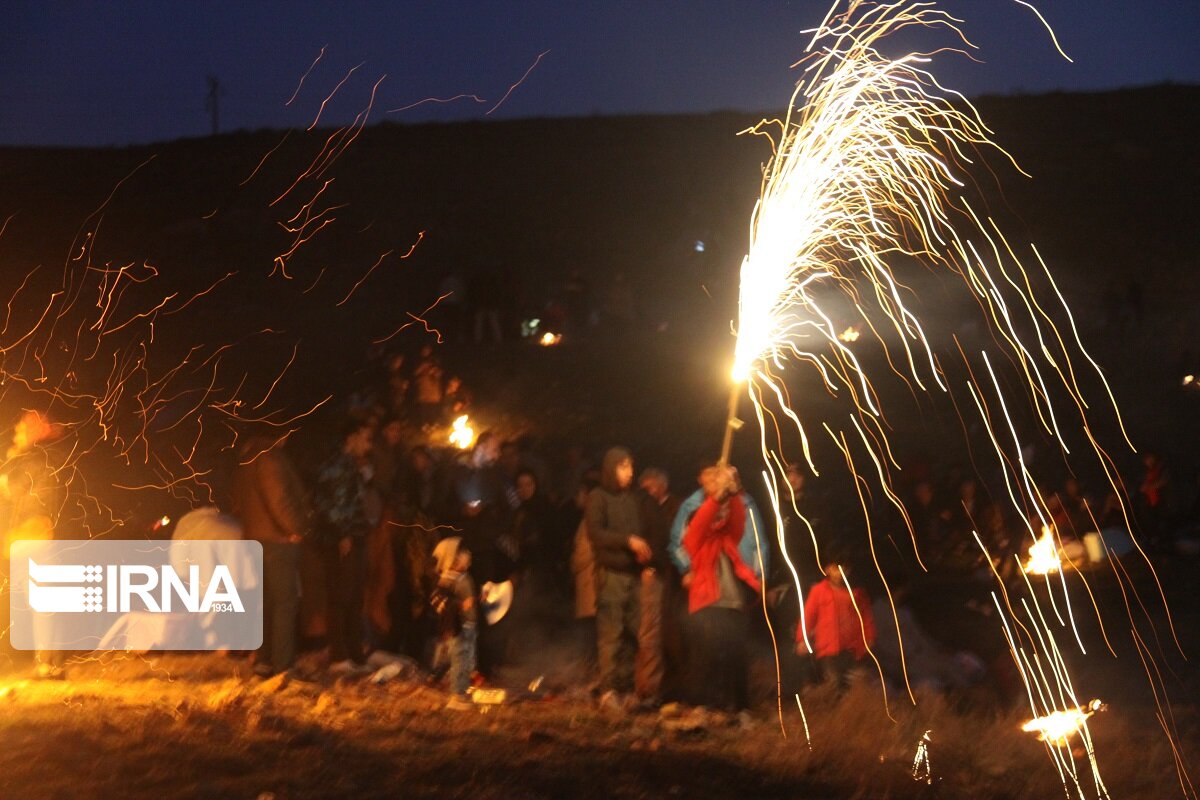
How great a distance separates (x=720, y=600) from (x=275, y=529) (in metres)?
3.21

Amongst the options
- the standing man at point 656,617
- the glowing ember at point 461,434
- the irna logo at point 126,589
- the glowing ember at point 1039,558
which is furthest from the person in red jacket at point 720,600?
the glowing ember at point 461,434

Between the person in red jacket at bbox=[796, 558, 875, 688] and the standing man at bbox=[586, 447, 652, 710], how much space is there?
133 centimetres

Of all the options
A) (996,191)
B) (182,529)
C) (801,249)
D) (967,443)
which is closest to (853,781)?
(801,249)

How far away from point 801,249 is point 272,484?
4.33 m

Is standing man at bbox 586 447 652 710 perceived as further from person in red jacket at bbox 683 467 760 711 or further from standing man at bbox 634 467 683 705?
person in red jacket at bbox 683 467 760 711

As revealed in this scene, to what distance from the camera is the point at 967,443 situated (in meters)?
19.6

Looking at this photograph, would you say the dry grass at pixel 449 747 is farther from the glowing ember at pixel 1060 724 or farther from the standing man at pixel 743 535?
the standing man at pixel 743 535

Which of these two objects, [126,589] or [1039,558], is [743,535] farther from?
[1039,558]

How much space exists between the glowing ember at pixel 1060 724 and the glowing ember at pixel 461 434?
7.57 meters

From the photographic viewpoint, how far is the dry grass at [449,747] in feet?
24.4

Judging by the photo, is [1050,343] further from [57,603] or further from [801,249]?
[57,603]

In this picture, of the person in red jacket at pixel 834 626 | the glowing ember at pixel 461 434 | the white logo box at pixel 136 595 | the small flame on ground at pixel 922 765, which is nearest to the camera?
the small flame on ground at pixel 922 765

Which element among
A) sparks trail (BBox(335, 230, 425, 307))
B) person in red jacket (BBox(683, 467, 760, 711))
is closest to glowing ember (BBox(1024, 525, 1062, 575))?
person in red jacket (BBox(683, 467, 760, 711))

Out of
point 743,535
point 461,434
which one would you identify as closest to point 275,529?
point 743,535
